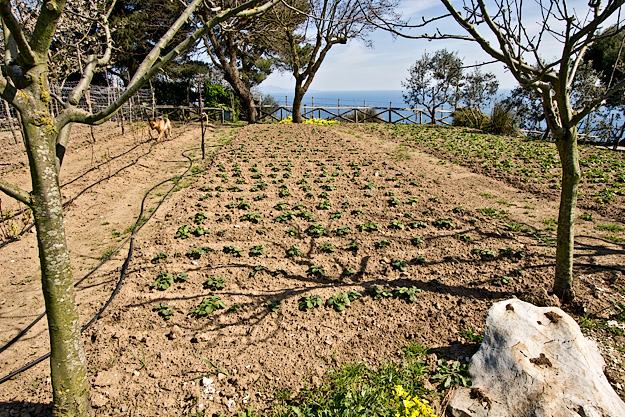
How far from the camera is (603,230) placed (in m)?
5.34

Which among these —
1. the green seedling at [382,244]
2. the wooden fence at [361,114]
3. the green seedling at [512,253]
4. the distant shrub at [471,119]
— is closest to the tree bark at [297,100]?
the wooden fence at [361,114]

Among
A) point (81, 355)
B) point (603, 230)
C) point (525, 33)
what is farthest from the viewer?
point (603, 230)

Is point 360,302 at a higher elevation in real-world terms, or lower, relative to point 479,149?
lower

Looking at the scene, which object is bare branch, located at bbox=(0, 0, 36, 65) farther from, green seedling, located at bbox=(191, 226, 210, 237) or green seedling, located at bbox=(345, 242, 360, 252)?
green seedling, located at bbox=(345, 242, 360, 252)

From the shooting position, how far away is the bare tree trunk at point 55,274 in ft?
5.99

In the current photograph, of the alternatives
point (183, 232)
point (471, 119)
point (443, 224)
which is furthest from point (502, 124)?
point (183, 232)

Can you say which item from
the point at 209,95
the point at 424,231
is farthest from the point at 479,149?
the point at 209,95

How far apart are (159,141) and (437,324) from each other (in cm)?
1146

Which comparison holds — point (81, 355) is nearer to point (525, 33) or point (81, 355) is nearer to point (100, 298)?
point (100, 298)

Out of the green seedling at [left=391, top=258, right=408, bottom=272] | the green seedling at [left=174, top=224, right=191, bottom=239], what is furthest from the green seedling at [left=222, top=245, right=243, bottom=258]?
the green seedling at [left=391, top=258, right=408, bottom=272]

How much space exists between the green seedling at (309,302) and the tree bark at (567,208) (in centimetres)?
218

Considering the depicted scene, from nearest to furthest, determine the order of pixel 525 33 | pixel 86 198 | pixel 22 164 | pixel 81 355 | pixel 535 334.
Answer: pixel 81 355 < pixel 535 334 < pixel 525 33 < pixel 86 198 < pixel 22 164

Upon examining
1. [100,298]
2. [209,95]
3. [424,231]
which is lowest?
[100,298]

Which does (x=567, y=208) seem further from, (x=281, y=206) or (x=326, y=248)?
(x=281, y=206)
